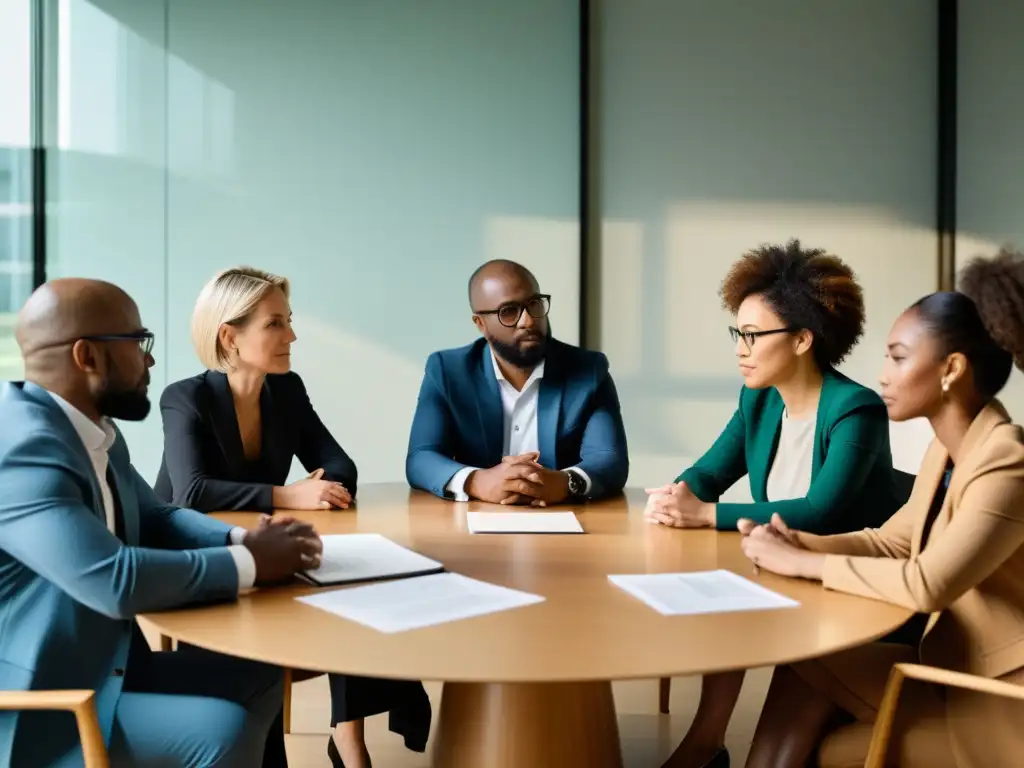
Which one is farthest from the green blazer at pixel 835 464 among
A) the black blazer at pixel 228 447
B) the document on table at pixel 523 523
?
the black blazer at pixel 228 447

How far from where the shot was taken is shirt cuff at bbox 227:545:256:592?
1804 mm

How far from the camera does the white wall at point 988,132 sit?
499 centimetres

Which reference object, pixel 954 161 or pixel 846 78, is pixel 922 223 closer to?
pixel 954 161

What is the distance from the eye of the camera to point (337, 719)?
273cm

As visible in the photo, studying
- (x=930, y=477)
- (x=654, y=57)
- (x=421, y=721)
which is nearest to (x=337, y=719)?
(x=421, y=721)

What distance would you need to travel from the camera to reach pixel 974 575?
177 centimetres

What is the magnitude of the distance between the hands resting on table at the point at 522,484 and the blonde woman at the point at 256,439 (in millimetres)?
373

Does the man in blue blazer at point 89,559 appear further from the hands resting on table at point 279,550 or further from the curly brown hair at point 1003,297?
the curly brown hair at point 1003,297

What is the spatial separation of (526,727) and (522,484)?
81 cm

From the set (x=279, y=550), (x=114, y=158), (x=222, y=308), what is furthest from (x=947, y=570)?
(x=114, y=158)

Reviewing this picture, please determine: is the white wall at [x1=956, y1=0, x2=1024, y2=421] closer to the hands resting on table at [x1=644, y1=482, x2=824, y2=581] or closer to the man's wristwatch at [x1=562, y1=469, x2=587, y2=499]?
the man's wristwatch at [x1=562, y1=469, x2=587, y2=499]

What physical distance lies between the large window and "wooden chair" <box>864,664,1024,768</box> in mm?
3838

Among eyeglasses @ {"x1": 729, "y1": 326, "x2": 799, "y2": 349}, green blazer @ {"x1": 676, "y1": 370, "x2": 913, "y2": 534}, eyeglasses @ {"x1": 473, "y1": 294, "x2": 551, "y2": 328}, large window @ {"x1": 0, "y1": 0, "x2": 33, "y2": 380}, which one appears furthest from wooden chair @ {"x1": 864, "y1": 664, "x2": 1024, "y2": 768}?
large window @ {"x1": 0, "y1": 0, "x2": 33, "y2": 380}

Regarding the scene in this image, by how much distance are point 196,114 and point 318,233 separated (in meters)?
0.74
